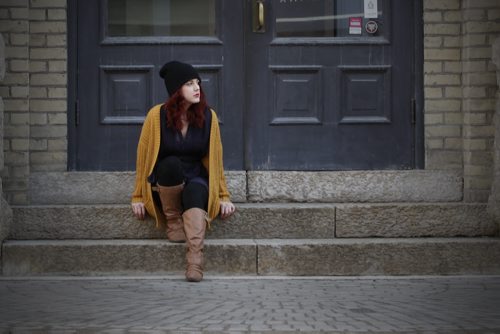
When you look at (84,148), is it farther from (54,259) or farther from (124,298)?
(124,298)

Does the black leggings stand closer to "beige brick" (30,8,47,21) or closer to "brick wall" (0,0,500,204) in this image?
"brick wall" (0,0,500,204)

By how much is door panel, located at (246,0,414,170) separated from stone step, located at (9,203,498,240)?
662 mm

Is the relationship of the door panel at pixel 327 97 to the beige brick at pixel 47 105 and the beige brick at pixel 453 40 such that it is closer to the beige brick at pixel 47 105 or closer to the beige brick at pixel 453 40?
the beige brick at pixel 453 40

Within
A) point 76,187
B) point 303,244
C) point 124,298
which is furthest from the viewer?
point 76,187

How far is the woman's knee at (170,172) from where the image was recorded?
7.94 m

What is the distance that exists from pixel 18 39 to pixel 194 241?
234 cm

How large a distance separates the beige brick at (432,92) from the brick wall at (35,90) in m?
3.01

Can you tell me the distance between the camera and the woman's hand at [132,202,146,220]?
326 inches

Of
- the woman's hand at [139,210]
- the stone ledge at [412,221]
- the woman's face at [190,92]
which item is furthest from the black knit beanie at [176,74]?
the stone ledge at [412,221]

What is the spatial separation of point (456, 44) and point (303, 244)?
222cm

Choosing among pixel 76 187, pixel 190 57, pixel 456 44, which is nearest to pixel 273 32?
pixel 190 57

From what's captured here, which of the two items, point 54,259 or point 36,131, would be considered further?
point 36,131

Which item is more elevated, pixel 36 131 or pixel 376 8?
pixel 376 8

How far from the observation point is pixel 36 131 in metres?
8.80
